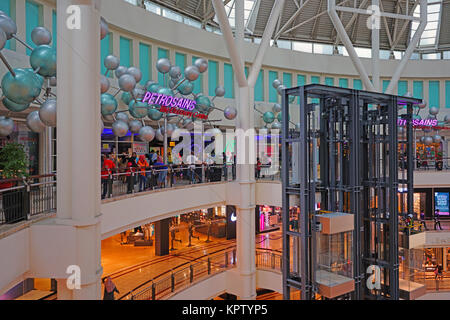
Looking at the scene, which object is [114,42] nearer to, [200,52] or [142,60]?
[142,60]

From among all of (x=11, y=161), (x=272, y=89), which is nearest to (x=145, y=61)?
(x=272, y=89)

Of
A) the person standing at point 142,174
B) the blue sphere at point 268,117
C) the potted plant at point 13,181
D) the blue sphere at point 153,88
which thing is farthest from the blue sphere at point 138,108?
the blue sphere at point 268,117

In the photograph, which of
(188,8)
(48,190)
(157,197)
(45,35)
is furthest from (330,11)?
(48,190)

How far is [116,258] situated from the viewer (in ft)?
60.9

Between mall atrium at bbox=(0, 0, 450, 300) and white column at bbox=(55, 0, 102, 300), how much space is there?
30 millimetres

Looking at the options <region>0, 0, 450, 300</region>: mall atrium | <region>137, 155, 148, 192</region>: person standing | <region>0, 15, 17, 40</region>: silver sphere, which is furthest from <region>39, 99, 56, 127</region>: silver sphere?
<region>137, 155, 148, 192</region>: person standing

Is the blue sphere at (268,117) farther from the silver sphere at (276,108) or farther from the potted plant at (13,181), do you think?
the potted plant at (13,181)

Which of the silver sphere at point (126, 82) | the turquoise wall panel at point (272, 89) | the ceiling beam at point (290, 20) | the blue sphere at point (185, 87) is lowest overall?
the silver sphere at point (126, 82)

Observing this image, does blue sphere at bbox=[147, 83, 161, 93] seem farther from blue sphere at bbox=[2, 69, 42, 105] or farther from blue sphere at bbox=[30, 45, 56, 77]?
blue sphere at bbox=[2, 69, 42, 105]

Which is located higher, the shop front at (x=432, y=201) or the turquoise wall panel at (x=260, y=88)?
the turquoise wall panel at (x=260, y=88)

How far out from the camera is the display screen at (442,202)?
26.4 m

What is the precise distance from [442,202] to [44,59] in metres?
26.9

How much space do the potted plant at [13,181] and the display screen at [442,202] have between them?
26734mm

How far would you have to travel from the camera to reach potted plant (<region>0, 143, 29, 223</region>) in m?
7.30
